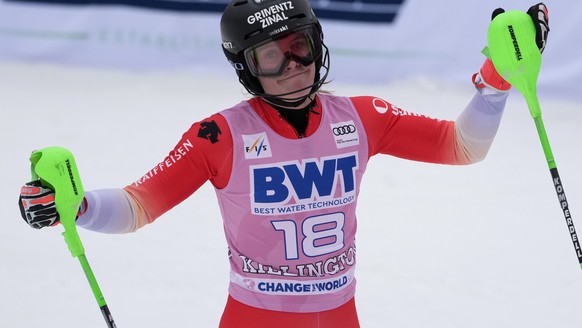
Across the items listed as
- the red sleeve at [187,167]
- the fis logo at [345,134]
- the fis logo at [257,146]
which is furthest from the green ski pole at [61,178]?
the fis logo at [345,134]

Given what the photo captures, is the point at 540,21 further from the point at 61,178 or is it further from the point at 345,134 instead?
the point at 61,178

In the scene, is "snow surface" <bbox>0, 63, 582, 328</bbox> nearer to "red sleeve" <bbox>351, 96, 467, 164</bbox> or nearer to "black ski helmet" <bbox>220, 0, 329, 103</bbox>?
"red sleeve" <bbox>351, 96, 467, 164</bbox>

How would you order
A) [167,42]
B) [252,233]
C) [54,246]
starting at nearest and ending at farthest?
Answer: [252,233], [54,246], [167,42]

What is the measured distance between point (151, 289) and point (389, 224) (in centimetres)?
139

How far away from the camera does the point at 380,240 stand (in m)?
4.93

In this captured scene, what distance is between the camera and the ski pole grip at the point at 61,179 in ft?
8.33

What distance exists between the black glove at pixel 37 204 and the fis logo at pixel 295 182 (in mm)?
556

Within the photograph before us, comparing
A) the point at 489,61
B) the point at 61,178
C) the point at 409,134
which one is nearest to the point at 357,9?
the point at 409,134

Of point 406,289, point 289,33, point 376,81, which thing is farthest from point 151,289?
point 376,81

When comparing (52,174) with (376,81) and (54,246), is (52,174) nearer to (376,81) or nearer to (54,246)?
(54,246)

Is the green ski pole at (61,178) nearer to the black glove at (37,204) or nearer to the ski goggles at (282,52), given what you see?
the black glove at (37,204)

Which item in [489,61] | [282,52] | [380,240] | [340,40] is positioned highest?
[282,52]

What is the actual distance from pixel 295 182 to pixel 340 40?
5109 millimetres

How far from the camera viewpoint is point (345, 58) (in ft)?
25.4
